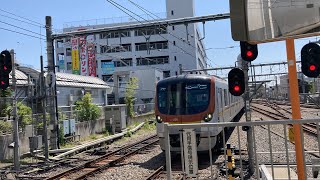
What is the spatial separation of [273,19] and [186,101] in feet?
27.3

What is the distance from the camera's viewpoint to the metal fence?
4.98 metres

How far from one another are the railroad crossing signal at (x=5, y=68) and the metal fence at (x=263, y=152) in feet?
19.9

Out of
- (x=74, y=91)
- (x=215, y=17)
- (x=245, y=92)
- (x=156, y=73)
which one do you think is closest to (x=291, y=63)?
(x=245, y=92)

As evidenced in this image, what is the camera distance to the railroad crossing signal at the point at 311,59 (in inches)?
367

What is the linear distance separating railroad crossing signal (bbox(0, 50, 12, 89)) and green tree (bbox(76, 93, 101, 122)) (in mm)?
11334

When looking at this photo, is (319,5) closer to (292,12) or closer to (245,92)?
(292,12)

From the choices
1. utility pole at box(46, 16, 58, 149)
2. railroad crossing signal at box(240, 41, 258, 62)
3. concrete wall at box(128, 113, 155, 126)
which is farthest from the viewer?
concrete wall at box(128, 113, 155, 126)

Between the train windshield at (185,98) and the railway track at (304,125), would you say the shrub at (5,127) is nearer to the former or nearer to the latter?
the train windshield at (185,98)

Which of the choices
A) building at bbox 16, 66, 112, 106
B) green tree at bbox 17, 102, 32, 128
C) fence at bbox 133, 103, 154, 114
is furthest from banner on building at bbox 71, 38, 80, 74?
green tree at bbox 17, 102, 32, 128

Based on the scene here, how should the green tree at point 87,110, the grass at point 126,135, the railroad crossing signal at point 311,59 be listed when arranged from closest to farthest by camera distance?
the railroad crossing signal at point 311,59, the grass at point 126,135, the green tree at point 87,110

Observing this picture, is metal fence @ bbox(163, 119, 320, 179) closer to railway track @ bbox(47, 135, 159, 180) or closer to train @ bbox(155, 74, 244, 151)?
train @ bbox(155, 74, 244, 151)

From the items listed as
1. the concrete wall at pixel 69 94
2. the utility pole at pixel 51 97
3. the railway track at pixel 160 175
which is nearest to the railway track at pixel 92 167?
the railway track at pixel 160 175

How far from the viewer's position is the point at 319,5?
383 centimetres

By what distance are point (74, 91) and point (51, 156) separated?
59.9 ft
